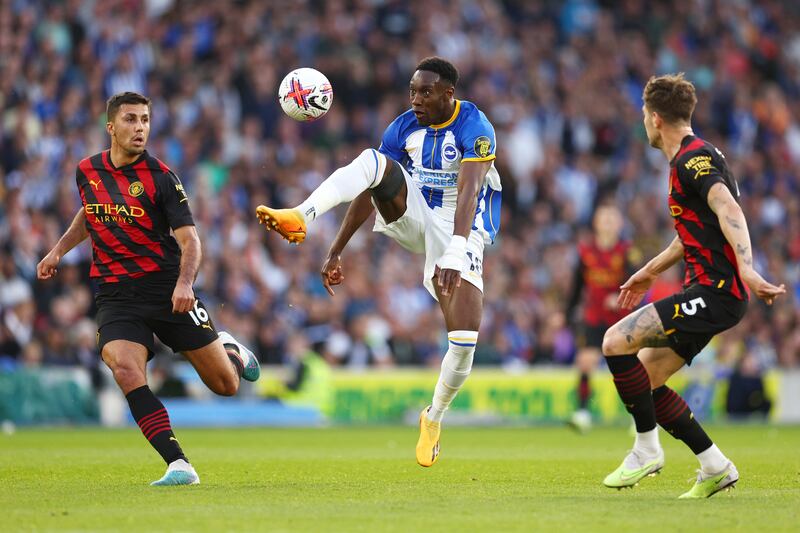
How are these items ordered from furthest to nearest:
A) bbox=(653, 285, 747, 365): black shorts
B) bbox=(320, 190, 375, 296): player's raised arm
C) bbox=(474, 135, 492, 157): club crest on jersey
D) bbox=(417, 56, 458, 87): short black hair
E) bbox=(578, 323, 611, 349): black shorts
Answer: bbox=(578, 323, 611, 349): black shorts → bbox=(320, 190, 375, 296): player's raised arm → bbox=(417, 56, 458, 87): short black hair → bbox=(474, 135, 492, 157): club crest on jersey → bbox=(653, 285, 747, 365): black shorts

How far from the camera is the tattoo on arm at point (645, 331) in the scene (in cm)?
753

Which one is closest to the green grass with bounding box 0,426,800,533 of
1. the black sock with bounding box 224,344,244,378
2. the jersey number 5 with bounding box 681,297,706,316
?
the black sock with bounding box 224,344,244,378

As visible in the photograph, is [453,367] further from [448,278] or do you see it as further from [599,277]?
[599,277]

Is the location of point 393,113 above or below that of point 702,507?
above

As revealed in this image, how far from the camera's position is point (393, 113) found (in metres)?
21.9

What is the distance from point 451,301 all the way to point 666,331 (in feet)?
6.51

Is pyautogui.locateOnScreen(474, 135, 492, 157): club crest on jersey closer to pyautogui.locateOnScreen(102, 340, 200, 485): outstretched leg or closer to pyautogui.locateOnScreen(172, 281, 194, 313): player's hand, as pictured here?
pyautogui.locateOnScreen(172, 281, 194, 313): player's hand

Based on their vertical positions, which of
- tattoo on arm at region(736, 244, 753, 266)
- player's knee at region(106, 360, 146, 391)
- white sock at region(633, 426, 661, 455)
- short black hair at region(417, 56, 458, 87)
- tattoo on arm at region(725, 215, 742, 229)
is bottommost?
white sock at region(633, 426, 661, 455)

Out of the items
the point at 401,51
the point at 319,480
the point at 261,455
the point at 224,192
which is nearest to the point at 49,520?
the point at 319,480

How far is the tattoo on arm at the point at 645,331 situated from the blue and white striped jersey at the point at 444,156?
183 cm

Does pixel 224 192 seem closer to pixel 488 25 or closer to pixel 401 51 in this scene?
pixel 401 51

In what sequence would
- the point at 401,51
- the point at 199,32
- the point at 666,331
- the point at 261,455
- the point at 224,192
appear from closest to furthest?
the point at 666,331 → the point at 261,455 → the point at 224,192 → the point at 199,32 → the point at 401,51

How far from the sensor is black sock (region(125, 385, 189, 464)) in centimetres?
822

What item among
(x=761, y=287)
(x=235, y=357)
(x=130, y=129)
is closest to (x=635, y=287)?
(x=761, y=287)
